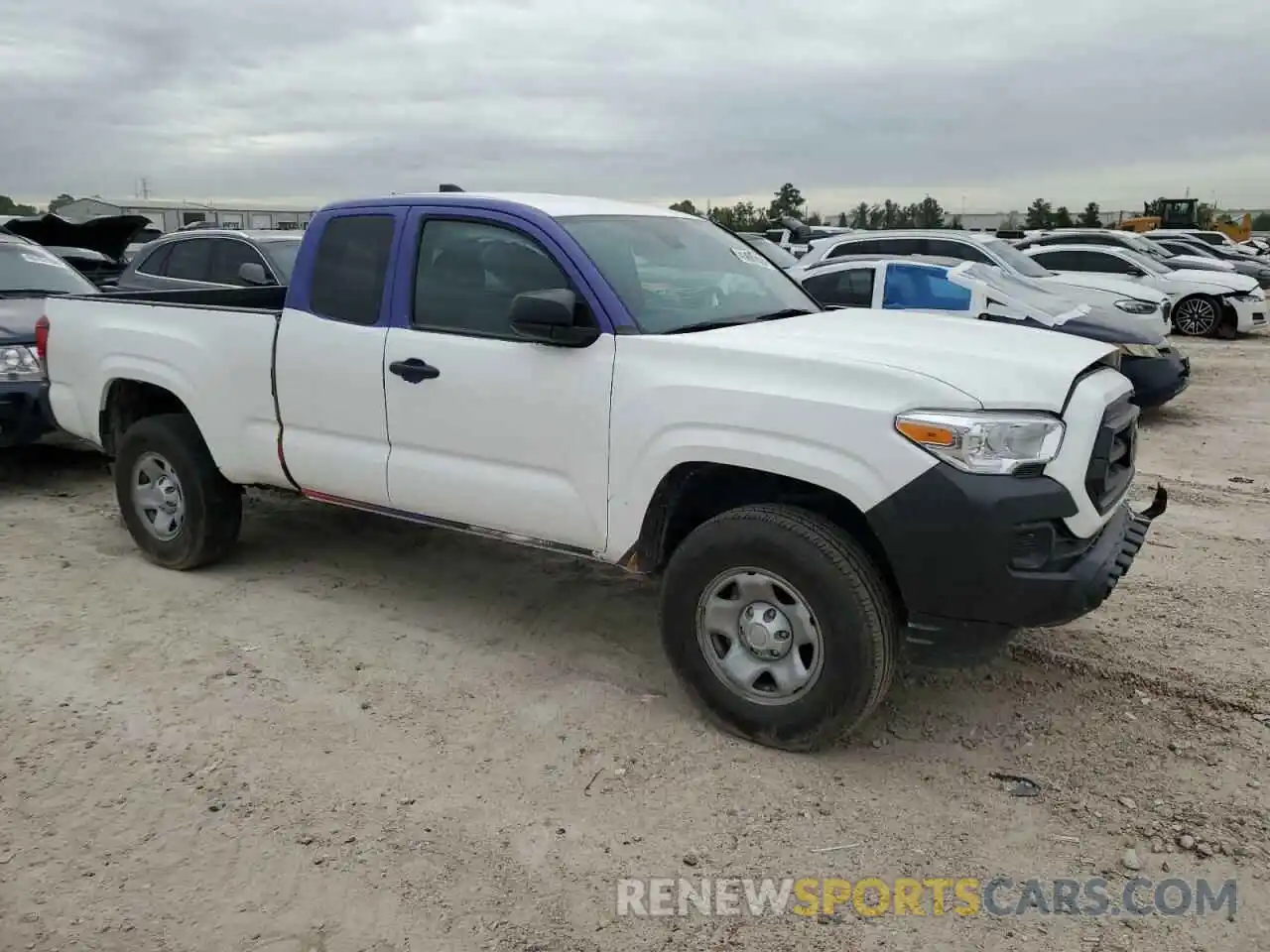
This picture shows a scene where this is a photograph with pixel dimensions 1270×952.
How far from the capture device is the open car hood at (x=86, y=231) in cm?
1416

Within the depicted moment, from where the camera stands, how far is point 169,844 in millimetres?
3238

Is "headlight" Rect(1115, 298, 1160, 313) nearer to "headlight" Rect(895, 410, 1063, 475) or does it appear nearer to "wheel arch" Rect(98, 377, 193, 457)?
"headlight" Rect(895, 410, 1063, 475)

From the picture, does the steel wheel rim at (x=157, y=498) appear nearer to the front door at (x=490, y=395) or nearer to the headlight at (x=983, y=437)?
the front door at (x=490, y=395)

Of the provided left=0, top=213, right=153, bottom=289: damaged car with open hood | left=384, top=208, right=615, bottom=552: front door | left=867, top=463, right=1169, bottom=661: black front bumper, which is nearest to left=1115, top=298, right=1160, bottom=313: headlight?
left=867, top=463, right=1169, bottom=661: black front bumper

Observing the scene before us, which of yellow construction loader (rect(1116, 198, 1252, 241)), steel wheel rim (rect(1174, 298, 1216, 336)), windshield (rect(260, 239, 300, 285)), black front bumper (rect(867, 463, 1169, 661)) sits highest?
yellow construction loader (rect(1116, 198, 1252, 241))

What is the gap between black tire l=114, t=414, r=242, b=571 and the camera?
5.37 m

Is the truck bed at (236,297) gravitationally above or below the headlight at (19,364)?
above

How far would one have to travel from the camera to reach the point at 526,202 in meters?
4.44

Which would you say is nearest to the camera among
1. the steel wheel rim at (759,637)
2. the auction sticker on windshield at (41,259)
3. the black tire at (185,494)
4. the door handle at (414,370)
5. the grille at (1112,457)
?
the grille at (1112,457)

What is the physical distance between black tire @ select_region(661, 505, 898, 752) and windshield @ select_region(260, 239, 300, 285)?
6731 millimetres

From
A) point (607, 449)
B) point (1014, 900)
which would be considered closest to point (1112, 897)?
point (1014, 900)

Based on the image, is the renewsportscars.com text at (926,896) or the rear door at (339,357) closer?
the renewsportscars.com text at (926,896)

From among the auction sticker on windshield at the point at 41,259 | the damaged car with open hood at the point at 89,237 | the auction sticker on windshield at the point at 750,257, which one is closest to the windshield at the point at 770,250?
the auction sticker on windshield at the point at 750,257

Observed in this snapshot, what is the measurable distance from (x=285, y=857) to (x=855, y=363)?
239cm
